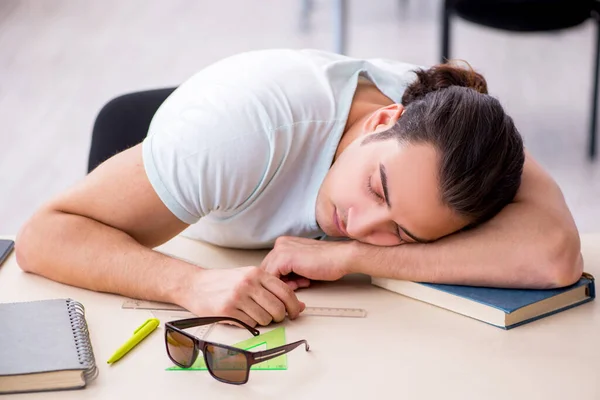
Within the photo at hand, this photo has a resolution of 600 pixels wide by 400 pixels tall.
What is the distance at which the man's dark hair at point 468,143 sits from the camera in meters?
1.44

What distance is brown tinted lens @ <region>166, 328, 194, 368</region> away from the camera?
123cm

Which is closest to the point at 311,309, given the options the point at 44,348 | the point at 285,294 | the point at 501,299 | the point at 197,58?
the point at 285,294

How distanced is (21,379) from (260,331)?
0.37 meters

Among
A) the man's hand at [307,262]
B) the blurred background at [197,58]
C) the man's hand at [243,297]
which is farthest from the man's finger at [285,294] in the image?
the blurred background at [197,58]

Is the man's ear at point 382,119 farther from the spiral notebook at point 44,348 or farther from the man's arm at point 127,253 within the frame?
Result: the spiral notebook at point 44,348

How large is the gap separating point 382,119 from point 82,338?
679 mm

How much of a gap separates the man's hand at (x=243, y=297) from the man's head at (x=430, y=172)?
0.18m

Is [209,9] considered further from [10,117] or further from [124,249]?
[124,249]

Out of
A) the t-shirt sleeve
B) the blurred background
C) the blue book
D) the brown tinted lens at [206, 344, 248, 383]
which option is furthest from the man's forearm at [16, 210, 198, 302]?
the blurred background

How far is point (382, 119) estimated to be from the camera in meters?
1.63

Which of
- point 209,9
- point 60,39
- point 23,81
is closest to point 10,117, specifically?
point 23,81

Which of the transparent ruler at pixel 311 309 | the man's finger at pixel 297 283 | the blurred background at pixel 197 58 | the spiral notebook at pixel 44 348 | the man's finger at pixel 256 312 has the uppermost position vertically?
the spiral notebook at pixel 44 348

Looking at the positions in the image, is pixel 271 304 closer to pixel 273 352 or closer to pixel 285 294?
pixel 285 294

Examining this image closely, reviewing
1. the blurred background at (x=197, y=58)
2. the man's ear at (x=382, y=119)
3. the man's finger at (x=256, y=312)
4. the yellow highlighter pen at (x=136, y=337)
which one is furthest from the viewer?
the blurred background at (x=197, y=58)
